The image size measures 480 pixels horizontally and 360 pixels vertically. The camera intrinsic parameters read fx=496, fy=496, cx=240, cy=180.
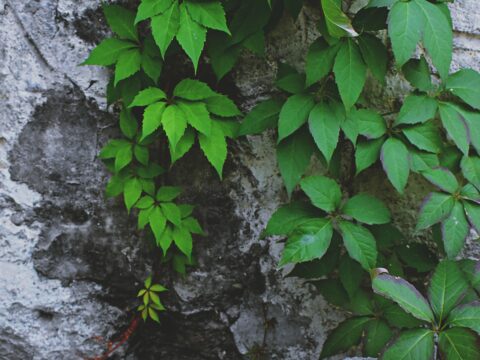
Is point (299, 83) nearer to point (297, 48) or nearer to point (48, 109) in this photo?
point (297, 48)

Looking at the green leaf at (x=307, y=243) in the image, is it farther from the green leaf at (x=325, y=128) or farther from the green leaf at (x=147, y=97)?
the green leaf at (x=147, y=97)

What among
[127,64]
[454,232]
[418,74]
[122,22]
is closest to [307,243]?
[454,232]

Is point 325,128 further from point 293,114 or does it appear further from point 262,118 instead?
point 262,118

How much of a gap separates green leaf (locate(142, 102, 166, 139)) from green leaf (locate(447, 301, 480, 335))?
842mm

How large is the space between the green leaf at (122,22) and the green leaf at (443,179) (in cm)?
88

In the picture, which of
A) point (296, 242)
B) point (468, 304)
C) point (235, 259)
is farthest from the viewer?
point (235, 259)

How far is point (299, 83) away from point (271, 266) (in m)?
0.60

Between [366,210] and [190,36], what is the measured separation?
25.3 inches

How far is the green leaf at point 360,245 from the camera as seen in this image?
1250 mm

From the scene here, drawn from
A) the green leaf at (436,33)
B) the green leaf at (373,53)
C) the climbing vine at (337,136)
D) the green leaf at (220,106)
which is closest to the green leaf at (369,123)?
the climbing vine at (337,136)

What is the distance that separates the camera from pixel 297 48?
1494mm

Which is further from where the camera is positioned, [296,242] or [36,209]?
[36,209]

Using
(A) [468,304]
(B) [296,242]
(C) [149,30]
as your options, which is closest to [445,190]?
(A) [468,304]

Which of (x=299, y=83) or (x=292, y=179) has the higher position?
(x=299, y=83)
